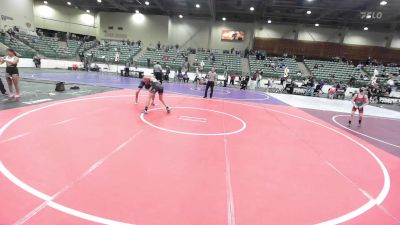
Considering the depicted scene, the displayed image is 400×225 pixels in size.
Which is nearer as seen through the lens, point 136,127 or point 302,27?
point 136,127

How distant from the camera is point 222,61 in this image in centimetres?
→ 3347

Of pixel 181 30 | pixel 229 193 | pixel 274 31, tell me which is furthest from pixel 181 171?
pixel 274 31

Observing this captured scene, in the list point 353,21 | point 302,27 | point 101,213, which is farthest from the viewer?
point 302,27

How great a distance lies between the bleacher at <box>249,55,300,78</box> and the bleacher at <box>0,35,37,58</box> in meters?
25.0

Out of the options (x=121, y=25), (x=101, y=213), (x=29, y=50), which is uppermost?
(x=121, y=25)

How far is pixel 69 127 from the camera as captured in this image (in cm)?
671

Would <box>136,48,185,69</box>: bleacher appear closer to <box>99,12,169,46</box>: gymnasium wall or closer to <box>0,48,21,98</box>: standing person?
<box>99,12,169,46</box>: gymnasium wall

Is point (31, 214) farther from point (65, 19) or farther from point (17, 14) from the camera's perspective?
point (65, 19)

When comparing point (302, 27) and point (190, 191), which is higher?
point (302, 27)

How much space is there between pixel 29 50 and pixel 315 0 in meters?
31.2

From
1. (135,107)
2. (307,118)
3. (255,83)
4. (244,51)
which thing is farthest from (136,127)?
(244,51)

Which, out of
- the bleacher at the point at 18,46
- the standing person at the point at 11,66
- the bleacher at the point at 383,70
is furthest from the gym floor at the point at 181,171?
the bleacher at the point at 383,70

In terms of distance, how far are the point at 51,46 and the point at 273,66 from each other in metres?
28.3

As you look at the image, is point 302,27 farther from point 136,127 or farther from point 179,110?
point 136,127
